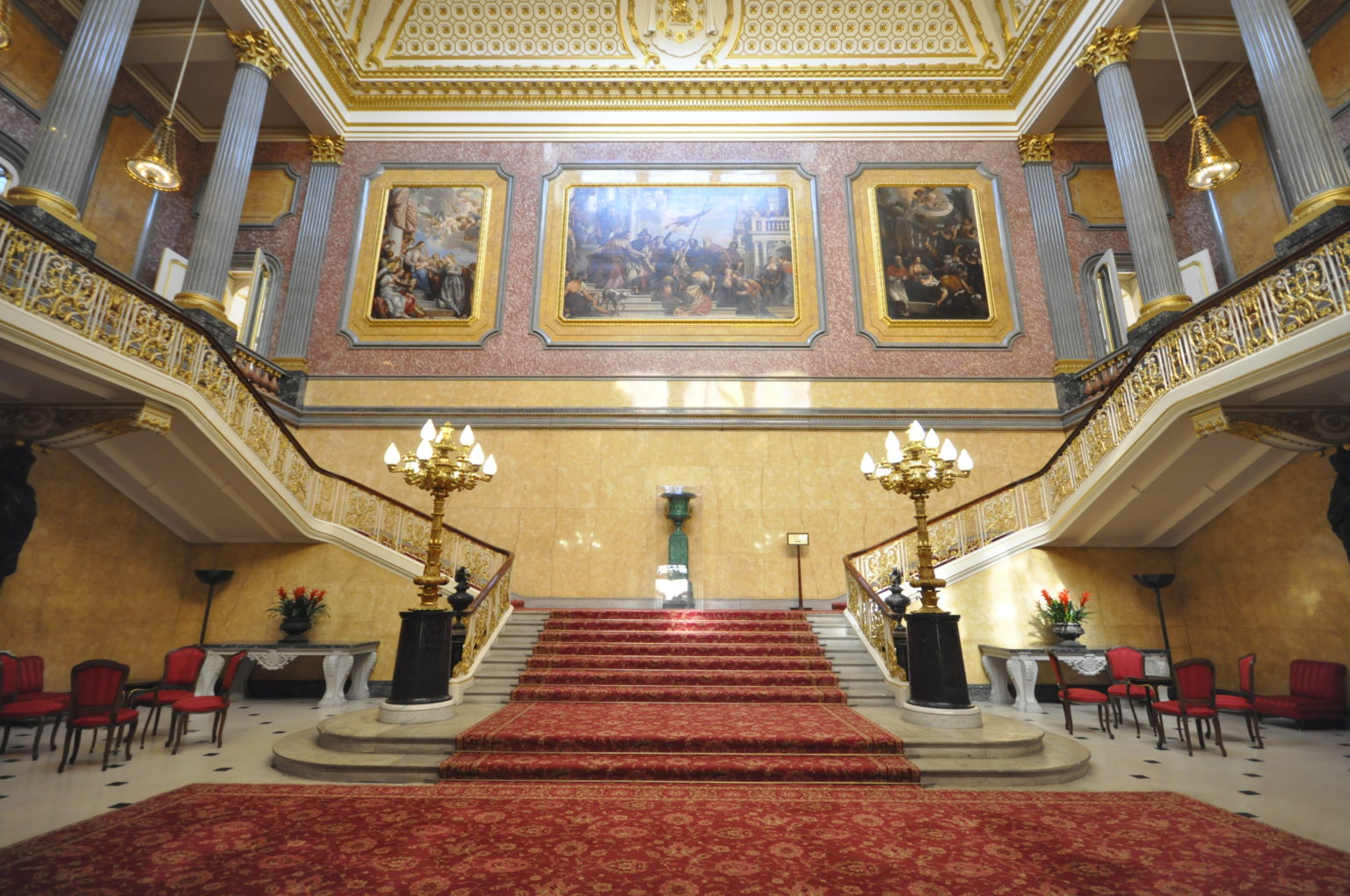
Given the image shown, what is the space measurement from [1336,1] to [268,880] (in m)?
14.5

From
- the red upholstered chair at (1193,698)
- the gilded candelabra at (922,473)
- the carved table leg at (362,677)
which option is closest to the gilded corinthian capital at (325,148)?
the carved table leg at (362,677)

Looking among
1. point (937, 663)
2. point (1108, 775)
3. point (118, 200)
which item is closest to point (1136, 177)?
point (937, 663)

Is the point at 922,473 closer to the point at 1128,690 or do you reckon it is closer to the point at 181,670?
the point at 1128,690

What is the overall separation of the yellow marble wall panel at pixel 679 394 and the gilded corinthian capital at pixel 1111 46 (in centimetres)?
500

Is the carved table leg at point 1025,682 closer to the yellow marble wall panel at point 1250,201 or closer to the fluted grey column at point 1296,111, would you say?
the fluted grey column at point 1296,111

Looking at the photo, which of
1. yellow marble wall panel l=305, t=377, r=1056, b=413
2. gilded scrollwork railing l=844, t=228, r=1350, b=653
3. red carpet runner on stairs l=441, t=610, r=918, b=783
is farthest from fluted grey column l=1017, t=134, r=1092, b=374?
red carpet runner on stairs l=441, t=610, r=918, b=783

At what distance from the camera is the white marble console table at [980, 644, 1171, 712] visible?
682cm

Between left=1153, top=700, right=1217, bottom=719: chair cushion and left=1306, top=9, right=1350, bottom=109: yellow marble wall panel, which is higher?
left=1306, top=9, right=1350, bottom=109: yellow marble wall panel

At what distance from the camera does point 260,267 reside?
1127 centimetres

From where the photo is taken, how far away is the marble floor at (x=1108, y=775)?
3.60m

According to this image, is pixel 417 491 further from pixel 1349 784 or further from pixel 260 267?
pixel 1349 784

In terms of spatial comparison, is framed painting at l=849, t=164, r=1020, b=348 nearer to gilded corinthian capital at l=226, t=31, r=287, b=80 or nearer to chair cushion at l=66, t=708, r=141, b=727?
gilded corinthian capital at l=226, t=31, r=287, b=80

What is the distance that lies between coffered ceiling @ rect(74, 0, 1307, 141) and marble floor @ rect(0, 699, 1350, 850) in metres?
10.7

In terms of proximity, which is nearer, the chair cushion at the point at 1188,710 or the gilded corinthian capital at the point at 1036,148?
the chair cushion at the point at 1188,710
